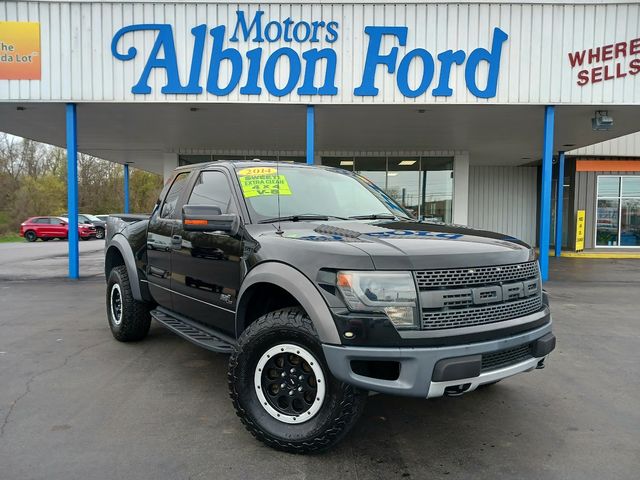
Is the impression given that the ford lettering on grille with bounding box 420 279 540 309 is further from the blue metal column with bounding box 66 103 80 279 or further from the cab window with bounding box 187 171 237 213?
the blue metal column with bounding box 66 103 80 279

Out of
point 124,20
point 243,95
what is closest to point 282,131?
point 243,95

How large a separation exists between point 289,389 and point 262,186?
5.29ft

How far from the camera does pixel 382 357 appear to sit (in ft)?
8.55

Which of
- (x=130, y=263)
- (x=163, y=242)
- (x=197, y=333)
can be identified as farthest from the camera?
(x=130, y=263)

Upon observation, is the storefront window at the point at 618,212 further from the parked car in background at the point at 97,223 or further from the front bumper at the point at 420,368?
the parked car in background at the point at 97,223

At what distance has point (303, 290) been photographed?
2859mm

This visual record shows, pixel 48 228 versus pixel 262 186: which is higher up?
pixel 262 186

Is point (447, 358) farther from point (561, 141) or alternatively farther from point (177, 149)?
point (177, 149)

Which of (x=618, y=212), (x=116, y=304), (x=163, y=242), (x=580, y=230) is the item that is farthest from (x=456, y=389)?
(x=618, y=212)

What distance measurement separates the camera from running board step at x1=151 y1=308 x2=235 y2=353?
11.9ft

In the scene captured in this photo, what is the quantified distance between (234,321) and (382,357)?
4.65 feet

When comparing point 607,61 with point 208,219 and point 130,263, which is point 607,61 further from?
point 130,263

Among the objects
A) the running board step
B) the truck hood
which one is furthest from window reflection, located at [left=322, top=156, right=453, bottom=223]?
the truck hood

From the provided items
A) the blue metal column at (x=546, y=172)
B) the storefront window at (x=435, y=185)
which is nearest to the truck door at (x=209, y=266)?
the blue metal column at (x=546, y=172)
